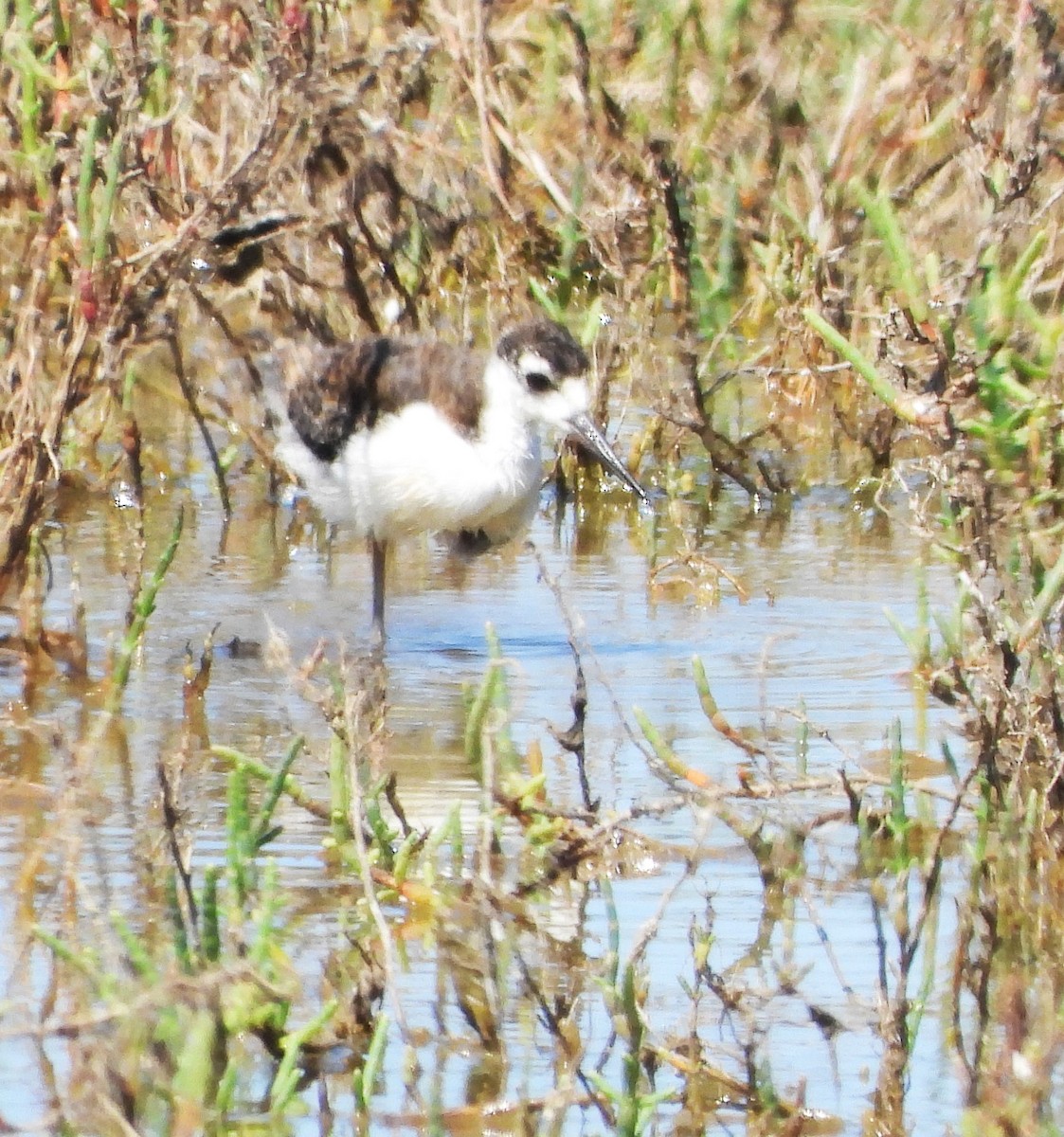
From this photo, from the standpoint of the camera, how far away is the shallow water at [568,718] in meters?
3.82

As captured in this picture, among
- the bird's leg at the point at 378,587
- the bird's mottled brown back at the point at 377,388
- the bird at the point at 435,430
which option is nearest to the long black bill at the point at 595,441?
the bird at the point at 435,430

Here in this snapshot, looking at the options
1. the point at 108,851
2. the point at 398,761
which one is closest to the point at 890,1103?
the point at 108,851

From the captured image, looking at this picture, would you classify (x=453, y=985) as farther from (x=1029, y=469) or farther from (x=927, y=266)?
(x=1029, y=469)

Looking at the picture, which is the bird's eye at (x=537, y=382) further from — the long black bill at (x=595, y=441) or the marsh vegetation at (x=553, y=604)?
the marsh vegetation at (x=553, y=604)

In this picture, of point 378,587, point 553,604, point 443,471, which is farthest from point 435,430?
point 553,604

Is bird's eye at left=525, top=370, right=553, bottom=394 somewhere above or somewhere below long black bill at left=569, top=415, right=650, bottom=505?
above

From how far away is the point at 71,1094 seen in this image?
3248 millimetres

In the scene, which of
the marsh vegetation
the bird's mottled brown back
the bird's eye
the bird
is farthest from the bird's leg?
the bird's eye

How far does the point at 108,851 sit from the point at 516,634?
230 centimetres

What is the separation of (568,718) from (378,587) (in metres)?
1.32

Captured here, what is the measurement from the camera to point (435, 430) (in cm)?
678

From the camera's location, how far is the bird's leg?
677 cm

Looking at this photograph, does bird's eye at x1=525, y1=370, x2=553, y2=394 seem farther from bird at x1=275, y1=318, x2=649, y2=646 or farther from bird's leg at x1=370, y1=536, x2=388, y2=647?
bird's leg at x1=370, y1=536, x2=388, y2=647

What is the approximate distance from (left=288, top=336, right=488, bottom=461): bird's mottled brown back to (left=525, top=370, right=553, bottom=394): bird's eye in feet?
0.46
